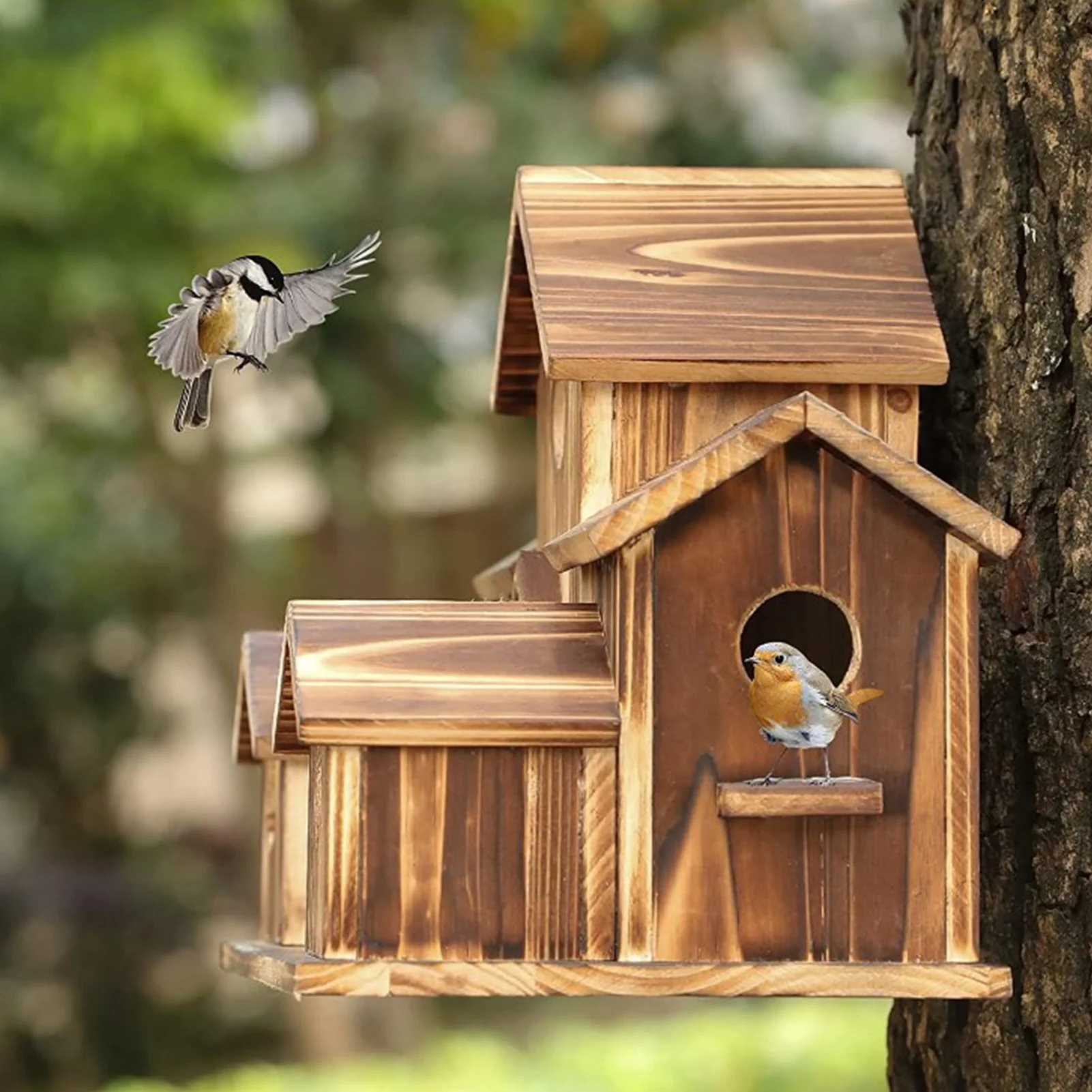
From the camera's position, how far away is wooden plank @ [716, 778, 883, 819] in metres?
1.88

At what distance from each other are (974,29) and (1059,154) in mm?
262

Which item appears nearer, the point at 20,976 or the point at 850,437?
the point at 850,437

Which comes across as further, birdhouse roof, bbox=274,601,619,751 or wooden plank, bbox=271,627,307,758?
wooden plank, bbox=271,627,307,758

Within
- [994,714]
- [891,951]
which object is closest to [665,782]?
[891,951]

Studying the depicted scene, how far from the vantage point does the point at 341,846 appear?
1.89 m

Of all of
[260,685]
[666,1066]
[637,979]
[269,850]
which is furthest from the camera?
[666,1066]

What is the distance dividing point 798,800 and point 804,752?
0.24 feet

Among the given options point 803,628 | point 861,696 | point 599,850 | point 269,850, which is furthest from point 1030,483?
point 269,850

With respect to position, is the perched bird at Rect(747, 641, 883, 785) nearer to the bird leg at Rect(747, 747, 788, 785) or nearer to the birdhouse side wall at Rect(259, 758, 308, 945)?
the bird leg at Rect(747, 747, 788, 785)

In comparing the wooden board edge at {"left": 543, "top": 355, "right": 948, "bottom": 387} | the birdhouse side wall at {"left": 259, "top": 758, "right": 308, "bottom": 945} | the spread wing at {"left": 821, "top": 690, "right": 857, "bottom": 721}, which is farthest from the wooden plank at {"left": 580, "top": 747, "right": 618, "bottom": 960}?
the birdhouse side wall at {"left": 259, "top": 758, "right": 308, "bottom": 945}

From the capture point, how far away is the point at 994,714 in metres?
2.28

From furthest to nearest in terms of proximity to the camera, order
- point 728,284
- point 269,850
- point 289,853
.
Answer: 1. point 269,850
2. point 289,853
3. point 728,284

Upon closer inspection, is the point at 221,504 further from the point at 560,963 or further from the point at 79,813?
the point at 560,963

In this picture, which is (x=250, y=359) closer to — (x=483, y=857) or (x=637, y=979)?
(x=483, y=857)
